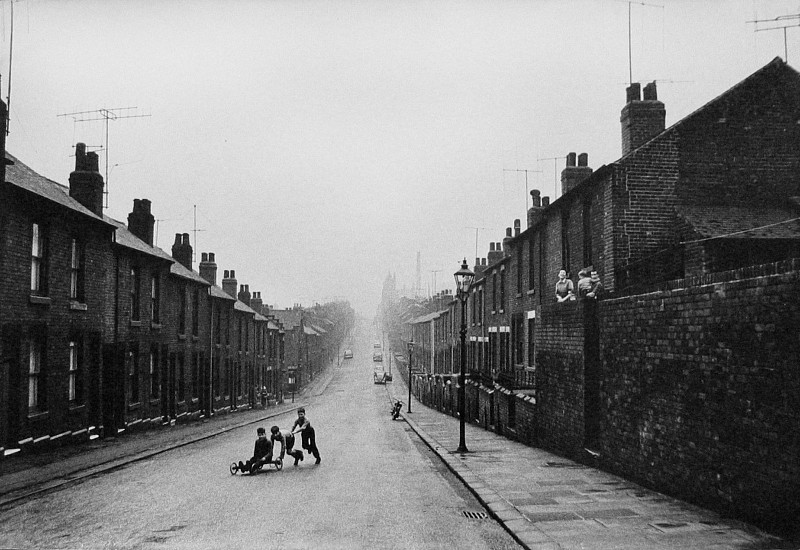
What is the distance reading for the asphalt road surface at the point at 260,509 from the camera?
27.8 ft

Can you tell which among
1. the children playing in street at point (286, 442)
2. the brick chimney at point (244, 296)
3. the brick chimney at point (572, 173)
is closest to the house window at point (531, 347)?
the brick chimney at point (572, 173)

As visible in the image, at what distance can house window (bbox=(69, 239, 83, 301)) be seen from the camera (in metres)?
19.6

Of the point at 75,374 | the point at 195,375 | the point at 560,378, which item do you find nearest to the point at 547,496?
the point at 560,378

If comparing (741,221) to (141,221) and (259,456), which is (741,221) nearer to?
(259,456)

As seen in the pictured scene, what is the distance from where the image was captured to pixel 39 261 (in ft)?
57.6

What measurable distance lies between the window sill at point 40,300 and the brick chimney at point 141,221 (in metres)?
12.7

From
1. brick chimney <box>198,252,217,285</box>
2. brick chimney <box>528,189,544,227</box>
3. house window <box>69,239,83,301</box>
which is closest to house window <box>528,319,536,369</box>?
brick chimney <box>528,189,544,227</box>

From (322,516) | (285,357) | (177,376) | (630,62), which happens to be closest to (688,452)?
(322,516)

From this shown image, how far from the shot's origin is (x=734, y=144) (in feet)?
54.3

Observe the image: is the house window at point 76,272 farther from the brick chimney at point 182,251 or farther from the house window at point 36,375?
the brick chimney at point 182,251

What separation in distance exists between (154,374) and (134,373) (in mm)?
2593

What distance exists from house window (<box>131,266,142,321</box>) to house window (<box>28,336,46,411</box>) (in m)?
7.58

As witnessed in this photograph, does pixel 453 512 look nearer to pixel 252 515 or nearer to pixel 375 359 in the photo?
pixel 252 515

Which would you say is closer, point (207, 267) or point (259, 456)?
point (259, 456)
